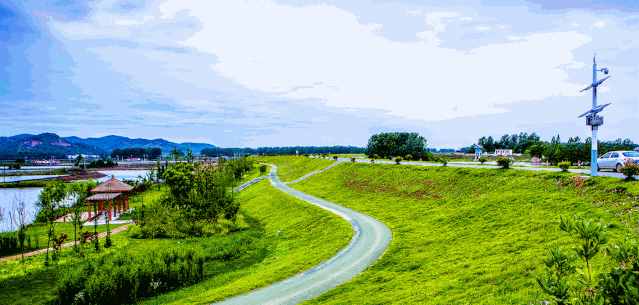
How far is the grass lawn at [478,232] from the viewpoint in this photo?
1722 centimetres

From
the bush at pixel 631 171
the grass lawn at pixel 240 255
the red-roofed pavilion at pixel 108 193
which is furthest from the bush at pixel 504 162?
the red-roofed pavilion at pixel 108 193


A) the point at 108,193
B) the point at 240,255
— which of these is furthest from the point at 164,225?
the point at 108,193

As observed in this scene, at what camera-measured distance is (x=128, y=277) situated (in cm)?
2455

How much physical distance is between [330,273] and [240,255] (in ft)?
40.8

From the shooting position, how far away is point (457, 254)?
22.7 metres

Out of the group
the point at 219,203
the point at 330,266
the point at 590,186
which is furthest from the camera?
the point at 219,203

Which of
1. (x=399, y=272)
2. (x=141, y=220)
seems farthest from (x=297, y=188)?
(x=399, y=272)

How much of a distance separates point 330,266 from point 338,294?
5.05 meters

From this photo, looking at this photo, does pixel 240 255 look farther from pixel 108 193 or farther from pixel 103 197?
A: pixel 108 193

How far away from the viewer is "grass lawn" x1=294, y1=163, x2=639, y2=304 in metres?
17.2

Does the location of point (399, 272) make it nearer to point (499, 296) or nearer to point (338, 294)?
point (338, 294)

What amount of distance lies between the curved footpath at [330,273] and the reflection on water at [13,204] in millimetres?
47053

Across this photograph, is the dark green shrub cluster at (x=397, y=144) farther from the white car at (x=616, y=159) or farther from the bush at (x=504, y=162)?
the white car at (x=616, y=159)

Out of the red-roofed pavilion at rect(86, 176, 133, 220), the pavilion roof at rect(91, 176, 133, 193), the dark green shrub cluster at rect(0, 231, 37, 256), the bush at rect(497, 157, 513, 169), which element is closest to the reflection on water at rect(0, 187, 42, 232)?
the red-roofed pavilion at rect(86, 176, 133, 220)
